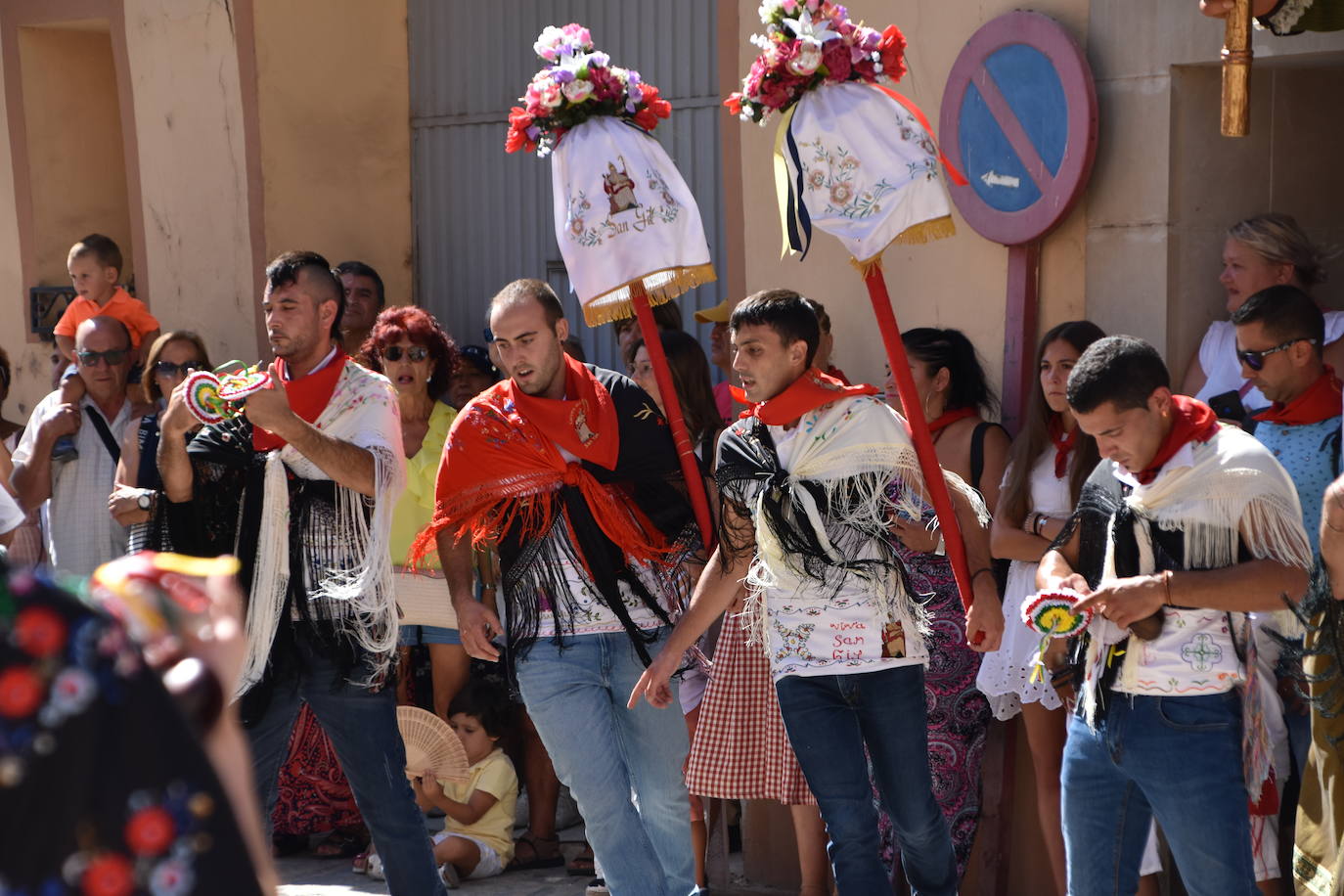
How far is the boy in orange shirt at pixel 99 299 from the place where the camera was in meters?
7.67

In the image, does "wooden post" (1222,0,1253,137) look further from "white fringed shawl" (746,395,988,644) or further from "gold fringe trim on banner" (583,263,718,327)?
"gold fringe trim on banner" (583,263,718,327)

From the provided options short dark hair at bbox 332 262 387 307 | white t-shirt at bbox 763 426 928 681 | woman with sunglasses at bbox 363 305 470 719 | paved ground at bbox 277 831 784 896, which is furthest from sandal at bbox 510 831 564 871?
short dark hair at bbox 332 262 387 307

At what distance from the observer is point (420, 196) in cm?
821

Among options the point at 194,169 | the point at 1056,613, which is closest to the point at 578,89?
the point at 1056,613

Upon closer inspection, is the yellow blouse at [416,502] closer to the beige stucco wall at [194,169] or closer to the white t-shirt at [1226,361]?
the beige stucco wall at [194,169]

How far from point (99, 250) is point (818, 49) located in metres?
4.59

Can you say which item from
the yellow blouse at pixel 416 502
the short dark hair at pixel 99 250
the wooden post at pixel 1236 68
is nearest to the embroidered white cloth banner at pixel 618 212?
the wooden post at pixel 1236 68

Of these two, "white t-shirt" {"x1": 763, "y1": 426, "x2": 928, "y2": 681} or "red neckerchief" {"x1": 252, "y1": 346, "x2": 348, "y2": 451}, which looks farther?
"red neckerchief" {"x1": 252, "y1": 346, "x2": 348, "y2": 451}

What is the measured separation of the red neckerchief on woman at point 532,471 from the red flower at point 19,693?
325cm

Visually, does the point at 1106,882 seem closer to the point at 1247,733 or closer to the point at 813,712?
the point at 1247,733

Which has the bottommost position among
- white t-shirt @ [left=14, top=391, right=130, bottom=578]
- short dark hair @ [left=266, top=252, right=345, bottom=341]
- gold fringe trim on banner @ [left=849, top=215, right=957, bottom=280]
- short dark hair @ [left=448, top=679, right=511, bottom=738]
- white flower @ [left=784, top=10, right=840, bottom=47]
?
short dark hair @ [left=448, top=679, right=511, bottom=738]

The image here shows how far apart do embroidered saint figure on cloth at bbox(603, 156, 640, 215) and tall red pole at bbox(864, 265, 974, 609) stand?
2.58 feet

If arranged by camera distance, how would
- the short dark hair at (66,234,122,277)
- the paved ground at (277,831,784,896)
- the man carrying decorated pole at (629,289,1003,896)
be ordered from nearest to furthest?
the man carrying decorated pole at (629,289,1003,896) → the paved ground at (277,831,784,896) → the short dark hair at (66,234,122,277)

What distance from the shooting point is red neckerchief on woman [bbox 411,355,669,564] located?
4777 millimetres
